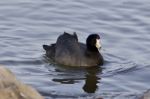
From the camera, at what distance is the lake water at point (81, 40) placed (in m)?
12.6

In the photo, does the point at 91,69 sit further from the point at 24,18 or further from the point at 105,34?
the point at 24,18

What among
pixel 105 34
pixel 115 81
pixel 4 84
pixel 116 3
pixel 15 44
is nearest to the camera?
pixel 4 84

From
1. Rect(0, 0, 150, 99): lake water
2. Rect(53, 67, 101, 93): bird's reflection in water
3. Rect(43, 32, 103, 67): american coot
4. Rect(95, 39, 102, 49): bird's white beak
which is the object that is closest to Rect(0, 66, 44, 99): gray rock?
Rect(0, 0, 150, 99): lake water

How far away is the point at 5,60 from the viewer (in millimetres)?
13961

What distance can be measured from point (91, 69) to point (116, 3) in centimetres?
444

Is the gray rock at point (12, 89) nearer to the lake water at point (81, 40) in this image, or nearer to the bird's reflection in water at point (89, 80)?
the lake water at point (81, 40)

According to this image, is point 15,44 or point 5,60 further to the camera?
point 15,44

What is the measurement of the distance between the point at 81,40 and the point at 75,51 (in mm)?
1104

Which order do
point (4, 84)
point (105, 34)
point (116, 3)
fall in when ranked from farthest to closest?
point (116, 3)
point (105, 34)
point (4, 84)

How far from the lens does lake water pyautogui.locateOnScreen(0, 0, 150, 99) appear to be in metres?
12.6

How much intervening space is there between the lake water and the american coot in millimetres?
260

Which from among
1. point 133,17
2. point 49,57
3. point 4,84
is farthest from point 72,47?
point 4,84

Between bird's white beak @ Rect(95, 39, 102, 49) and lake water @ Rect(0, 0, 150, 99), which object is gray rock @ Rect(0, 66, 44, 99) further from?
bird's white beak @ Rect(95, 39, 102, 49)

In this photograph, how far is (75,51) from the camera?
→ 1505 centimetres
